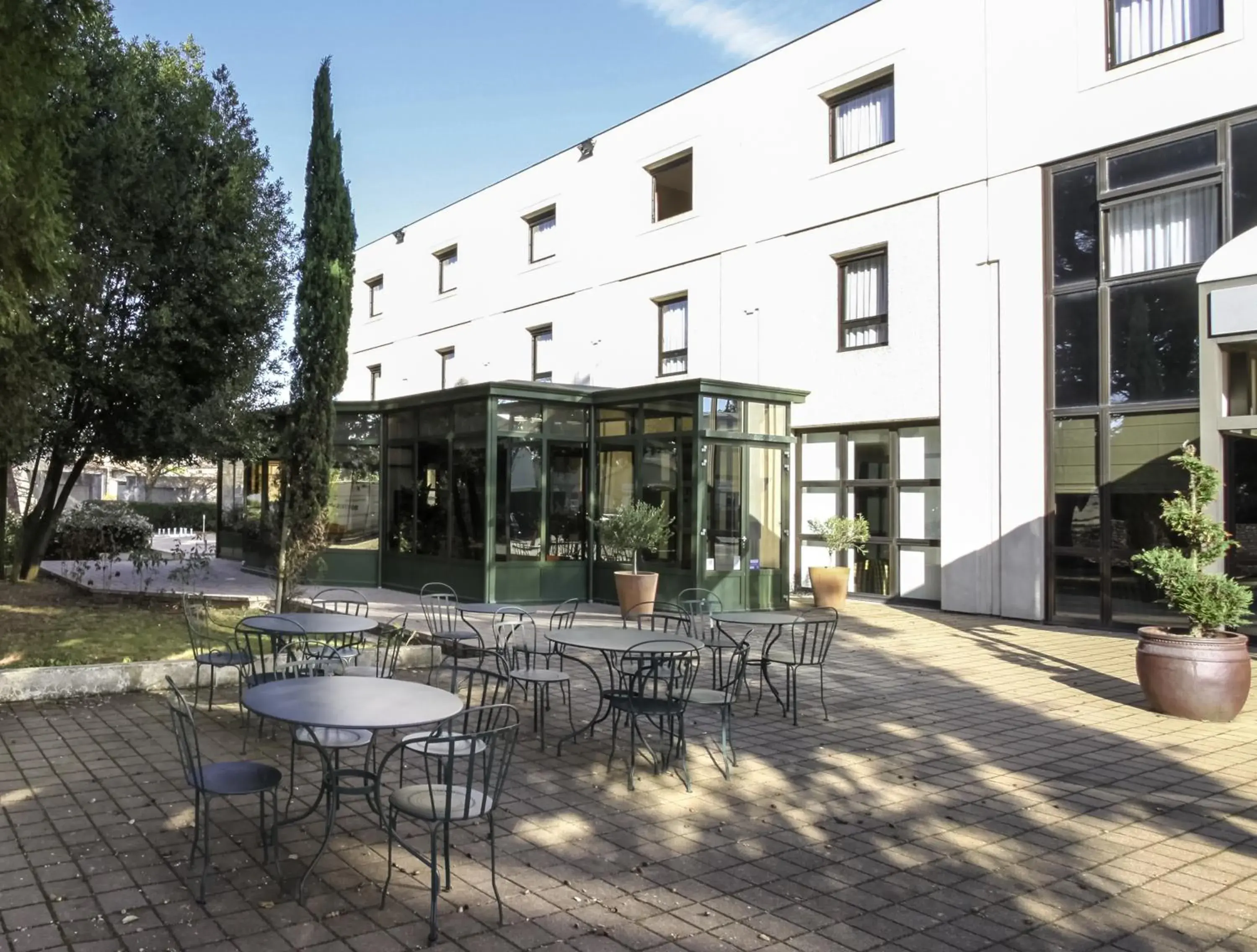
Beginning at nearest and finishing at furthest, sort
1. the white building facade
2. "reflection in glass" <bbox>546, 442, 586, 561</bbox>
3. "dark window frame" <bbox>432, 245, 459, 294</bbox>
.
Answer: the white building facade → "reflection in glass" <bbox>546, 442, 586, 561</bbox> → "dark window frame" <bbox>432, 245, 459, 294</bbox>

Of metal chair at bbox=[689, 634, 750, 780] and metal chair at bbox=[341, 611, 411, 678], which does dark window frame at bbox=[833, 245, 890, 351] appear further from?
metal chair at bbox=[689, 634, 750, 780]

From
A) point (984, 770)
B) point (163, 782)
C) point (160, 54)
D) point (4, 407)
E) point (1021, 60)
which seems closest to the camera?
point (163, 782)

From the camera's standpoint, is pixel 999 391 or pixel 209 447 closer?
pixel 209 447

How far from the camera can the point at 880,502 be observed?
1445 centimetres

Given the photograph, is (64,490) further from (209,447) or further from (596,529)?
(596,529)

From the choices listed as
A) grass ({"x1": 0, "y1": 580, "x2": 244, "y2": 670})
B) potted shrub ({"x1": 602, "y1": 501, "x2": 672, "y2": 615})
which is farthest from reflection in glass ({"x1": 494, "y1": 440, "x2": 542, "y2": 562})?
grass ({"x1": 0, "y1": 580, "x2": 244, "y2": 670})

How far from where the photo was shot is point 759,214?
15.8 metres

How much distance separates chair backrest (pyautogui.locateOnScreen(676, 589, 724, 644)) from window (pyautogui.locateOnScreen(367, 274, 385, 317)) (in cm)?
1651

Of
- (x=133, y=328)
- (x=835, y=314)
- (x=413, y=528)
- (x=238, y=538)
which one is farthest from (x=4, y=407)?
(x=835, y=314)

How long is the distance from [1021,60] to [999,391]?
180 inches

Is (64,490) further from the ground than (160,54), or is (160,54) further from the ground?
(160,54)

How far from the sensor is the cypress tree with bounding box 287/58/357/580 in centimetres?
1056

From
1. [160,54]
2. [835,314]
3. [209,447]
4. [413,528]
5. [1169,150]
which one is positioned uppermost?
[160,54]

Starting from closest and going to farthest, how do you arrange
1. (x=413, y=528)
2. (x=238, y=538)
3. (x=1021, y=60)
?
1. (x=1021, y=60)
2. (x=413, y=528)
3. (x=238, y=538)
